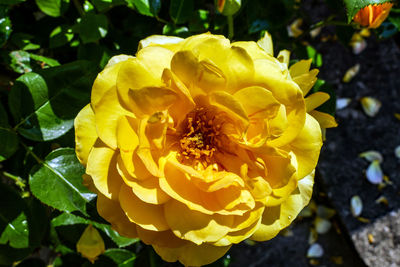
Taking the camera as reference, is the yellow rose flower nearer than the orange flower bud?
Yes

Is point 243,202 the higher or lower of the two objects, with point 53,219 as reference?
higher

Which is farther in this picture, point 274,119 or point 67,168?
point 67,168

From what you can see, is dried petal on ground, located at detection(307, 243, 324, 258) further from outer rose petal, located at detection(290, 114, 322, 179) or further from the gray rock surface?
Result: outer rose petal, located at detection(290, 114, 322, 179)

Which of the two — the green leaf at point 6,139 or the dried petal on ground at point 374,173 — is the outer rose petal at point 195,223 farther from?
the dried petal on ground at point 374,173

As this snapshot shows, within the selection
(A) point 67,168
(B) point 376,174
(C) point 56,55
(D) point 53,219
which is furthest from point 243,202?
(B) point 376,174

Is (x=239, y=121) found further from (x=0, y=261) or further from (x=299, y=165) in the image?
(x=0, y=261)

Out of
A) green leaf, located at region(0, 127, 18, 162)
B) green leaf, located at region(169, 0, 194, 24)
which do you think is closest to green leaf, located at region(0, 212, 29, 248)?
green leaf, located at region(0, 127, 18, 162)

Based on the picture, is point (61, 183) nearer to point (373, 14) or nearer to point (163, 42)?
point (163, 42)

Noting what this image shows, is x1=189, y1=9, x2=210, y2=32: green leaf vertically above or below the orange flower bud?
below

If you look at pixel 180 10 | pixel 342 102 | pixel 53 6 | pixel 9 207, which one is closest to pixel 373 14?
pixel 180 10
